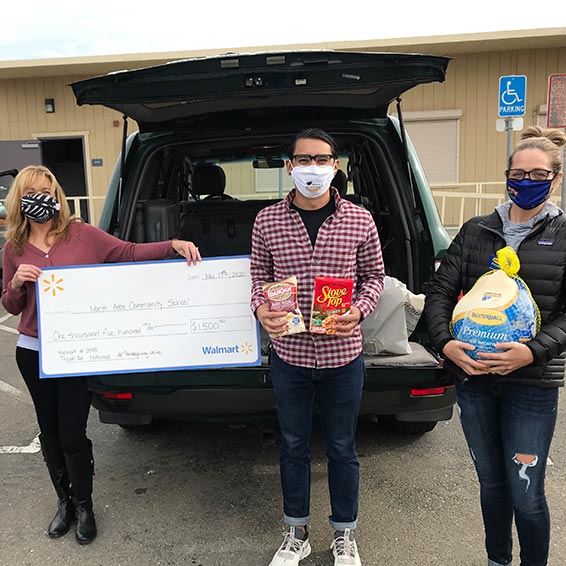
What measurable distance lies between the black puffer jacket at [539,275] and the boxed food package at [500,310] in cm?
4

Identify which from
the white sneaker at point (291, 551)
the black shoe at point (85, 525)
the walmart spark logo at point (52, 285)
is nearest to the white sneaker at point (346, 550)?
the white sneaker at point (291, 551)

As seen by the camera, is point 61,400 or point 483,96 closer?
point 61,400

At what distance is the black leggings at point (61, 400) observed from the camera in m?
2.66

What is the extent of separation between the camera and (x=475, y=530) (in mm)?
2754

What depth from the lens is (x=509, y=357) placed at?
194 centimetres

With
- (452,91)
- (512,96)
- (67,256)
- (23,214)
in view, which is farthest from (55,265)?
(452,91)

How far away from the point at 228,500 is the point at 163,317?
1049 millimetres

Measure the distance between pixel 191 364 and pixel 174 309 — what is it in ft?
0.86

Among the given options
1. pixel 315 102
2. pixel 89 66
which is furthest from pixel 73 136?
pixel 315 102

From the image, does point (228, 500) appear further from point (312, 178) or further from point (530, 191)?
point (530, 191)

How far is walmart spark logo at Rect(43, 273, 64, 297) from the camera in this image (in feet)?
8.63

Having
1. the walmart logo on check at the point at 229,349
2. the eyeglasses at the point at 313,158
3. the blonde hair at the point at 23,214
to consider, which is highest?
the eyeglasses at the point at 313,158

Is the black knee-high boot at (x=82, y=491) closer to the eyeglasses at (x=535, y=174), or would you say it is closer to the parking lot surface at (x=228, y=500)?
the parking lot surface at (x=228, y=500)

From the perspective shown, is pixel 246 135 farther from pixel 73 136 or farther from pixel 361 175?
pixel 73 136
